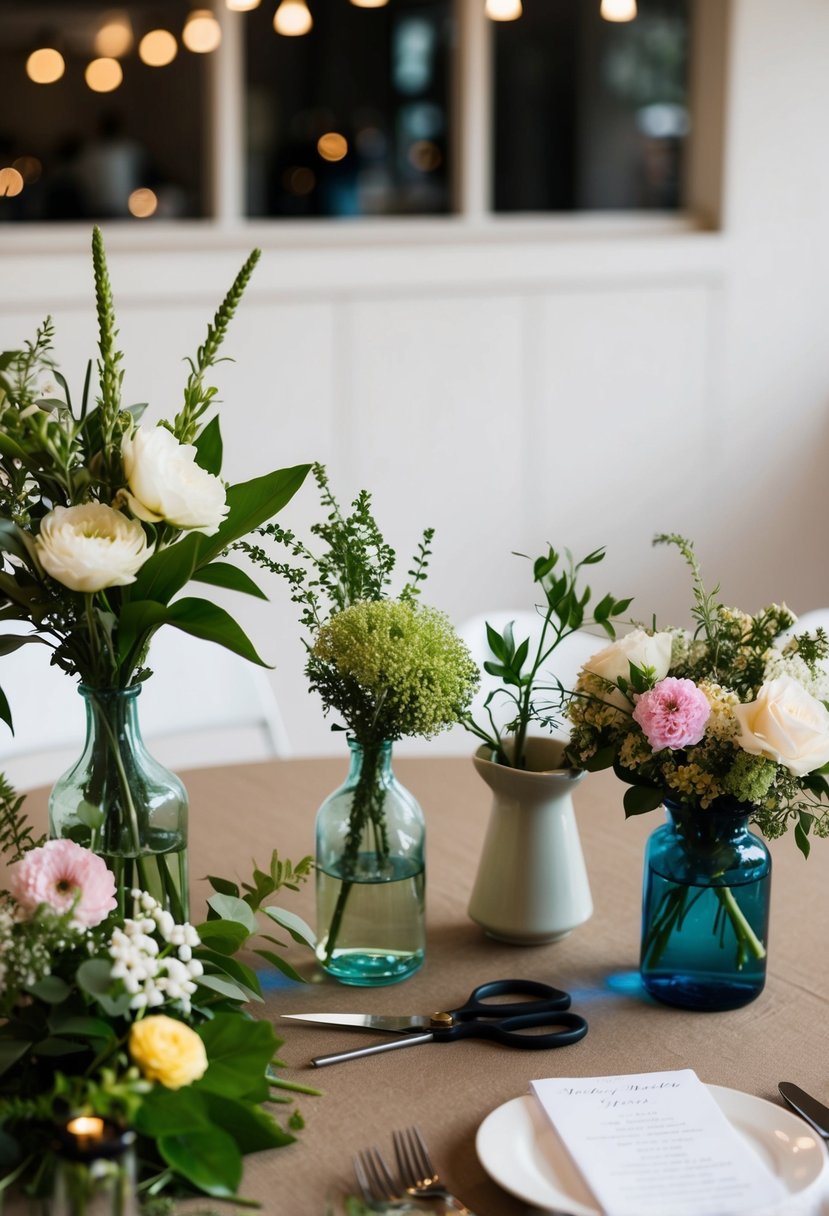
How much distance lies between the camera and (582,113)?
4215 millimetres

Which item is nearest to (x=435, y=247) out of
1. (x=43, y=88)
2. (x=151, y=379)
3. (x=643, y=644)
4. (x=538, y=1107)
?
(x=151, y=379)

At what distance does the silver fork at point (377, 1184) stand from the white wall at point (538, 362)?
2187 millimetres

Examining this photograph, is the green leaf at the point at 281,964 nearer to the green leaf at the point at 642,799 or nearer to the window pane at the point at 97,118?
the green leaf at the point at 642,799

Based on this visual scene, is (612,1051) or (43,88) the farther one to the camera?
(43,88)

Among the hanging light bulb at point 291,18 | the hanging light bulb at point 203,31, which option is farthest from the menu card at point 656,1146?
the hanging light bulb at point 291,18

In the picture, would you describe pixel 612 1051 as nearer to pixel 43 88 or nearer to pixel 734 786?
pixel 734 786

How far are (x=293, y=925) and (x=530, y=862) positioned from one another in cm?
21

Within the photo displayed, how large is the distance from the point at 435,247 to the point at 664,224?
0.64 m

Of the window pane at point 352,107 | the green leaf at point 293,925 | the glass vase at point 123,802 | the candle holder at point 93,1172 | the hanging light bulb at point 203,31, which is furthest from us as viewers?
the window pane at point 352,107

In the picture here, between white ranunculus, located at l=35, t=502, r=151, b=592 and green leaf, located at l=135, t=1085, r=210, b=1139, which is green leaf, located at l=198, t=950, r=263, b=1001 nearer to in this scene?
green leaf, located at l=135, t=1085, r=210, b=1139

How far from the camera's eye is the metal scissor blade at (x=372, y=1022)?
3.69 feet

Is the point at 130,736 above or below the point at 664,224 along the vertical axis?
below

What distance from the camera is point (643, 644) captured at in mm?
1151

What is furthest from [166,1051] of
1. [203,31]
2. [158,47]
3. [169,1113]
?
[158,47]
